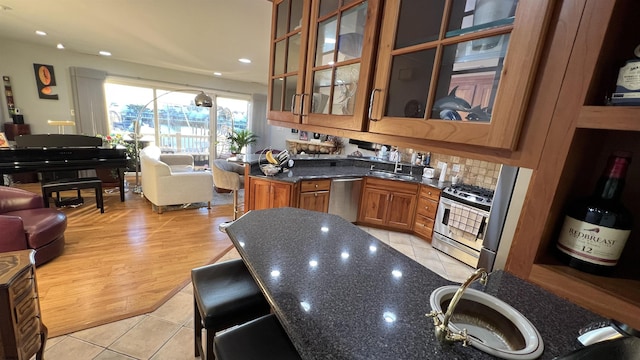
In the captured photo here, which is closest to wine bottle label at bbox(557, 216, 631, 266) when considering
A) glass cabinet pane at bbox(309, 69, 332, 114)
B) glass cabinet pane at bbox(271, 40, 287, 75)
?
glass cabinet pane at bbox(309, 69, 332, 114)

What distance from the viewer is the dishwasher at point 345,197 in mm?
3695

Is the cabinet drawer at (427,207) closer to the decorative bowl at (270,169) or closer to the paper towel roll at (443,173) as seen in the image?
the paper towel roll at (443,173)

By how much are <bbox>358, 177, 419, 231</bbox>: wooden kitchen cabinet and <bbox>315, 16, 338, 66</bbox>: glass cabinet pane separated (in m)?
2.88

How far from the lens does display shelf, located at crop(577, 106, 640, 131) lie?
1.59 ft

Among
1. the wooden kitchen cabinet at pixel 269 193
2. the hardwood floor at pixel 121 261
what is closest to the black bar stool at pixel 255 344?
the hardwood floor at pixel 121 261

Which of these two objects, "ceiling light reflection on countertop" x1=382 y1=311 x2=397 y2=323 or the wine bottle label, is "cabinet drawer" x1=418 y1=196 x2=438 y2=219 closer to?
the wine bottle label

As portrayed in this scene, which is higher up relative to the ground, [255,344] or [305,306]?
[305,306]

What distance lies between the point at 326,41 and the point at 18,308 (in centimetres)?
192

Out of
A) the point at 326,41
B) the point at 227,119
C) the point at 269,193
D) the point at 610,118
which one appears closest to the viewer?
the point at 610,118

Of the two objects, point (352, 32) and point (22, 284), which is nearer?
point (352, 32)

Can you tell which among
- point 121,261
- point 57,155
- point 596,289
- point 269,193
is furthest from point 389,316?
point 57,155

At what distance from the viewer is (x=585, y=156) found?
2.12ft

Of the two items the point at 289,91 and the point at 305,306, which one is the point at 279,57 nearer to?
the point at 289,91

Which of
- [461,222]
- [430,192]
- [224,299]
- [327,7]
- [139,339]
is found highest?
[327,7]
